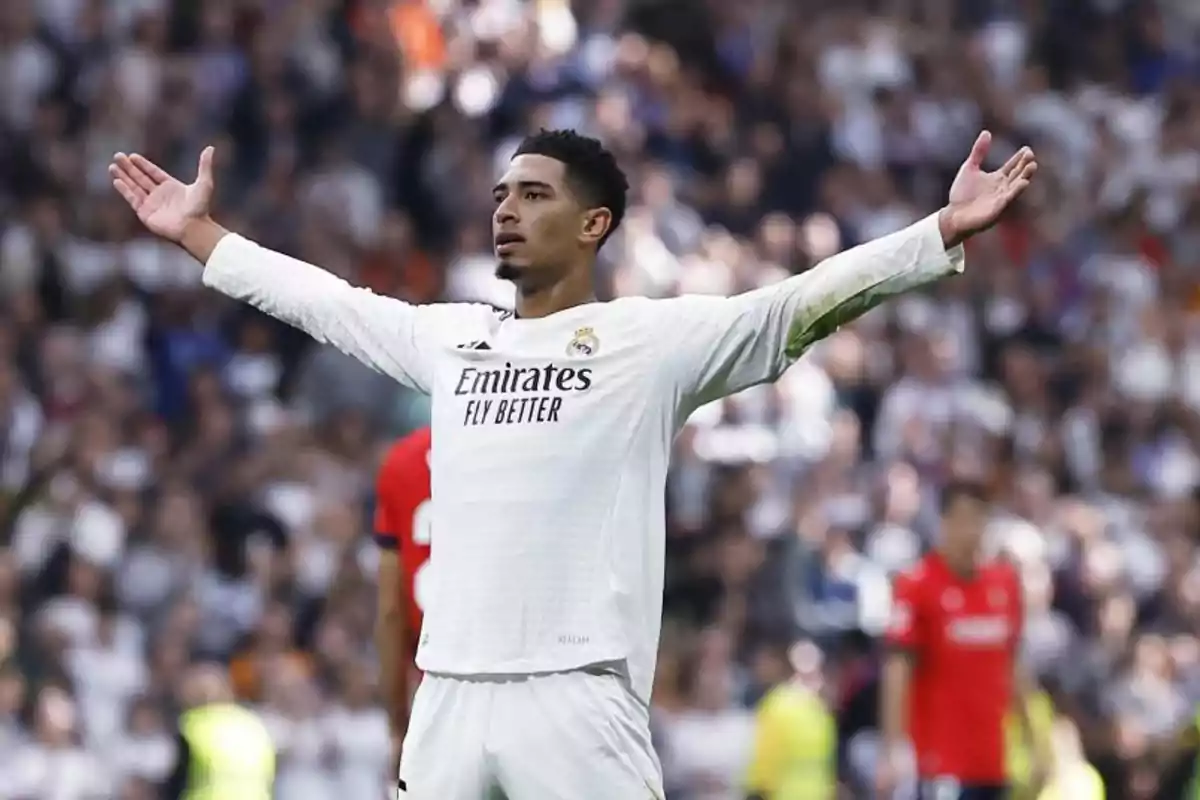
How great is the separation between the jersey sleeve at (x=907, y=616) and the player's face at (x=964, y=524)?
0.80ft

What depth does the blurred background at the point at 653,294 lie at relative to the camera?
48.1 ft

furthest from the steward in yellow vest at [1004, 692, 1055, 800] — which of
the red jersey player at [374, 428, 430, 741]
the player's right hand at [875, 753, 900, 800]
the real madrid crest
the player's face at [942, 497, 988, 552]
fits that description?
the real madrid crest

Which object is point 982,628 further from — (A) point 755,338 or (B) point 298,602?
(A) point 755,338

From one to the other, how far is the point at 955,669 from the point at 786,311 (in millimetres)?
5801

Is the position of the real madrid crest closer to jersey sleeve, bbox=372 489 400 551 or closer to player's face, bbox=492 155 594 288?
player's face, bbox=492 155 594 288

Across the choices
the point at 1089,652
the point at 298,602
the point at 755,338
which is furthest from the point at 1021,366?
the point at 755,338

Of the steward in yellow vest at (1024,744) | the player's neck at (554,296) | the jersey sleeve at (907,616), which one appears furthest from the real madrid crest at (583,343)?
the steward in yellow vest at (1024,744)

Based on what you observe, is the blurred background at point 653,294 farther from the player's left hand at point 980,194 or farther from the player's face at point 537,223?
the player's left hand at point 980,194

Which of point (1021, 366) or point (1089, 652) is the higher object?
point (1021, 366)

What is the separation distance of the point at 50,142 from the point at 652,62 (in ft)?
15.4

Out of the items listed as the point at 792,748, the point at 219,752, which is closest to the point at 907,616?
the point at 792,748

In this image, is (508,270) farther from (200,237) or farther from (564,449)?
(200,237)

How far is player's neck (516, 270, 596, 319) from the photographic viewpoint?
21.1 feet

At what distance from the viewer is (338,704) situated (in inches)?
553
